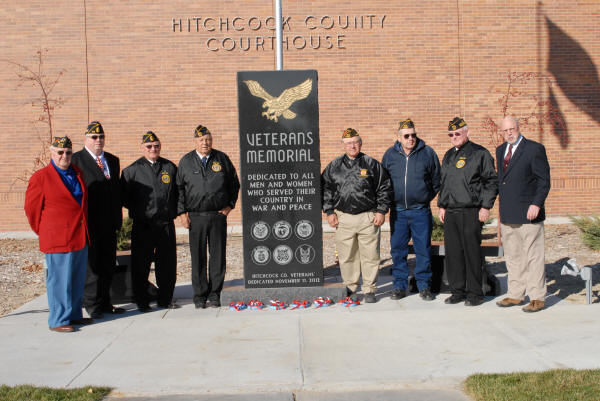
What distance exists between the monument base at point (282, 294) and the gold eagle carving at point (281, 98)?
6.32ft

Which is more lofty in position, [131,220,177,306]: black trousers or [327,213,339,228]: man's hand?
[327,213,339,228]: man's hand

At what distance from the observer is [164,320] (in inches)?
256

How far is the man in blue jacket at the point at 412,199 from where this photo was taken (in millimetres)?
7055

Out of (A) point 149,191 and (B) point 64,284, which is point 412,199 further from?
(B) point 64,284

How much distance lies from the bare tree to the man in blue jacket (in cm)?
978

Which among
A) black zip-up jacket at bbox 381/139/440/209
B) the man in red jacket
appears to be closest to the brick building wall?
black zip-up jacket at bbox 381/139/440/209

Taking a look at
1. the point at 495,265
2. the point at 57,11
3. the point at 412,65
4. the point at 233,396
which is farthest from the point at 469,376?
the point at 57,11

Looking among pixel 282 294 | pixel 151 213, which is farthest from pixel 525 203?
pixel 151 213

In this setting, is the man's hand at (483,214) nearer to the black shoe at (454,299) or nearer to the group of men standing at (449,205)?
the group of men standing at (449,205)

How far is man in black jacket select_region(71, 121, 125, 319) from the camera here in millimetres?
6625

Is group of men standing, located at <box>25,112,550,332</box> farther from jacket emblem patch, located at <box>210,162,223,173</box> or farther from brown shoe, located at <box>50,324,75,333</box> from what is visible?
brown shoe, located at <box>50,324,75,333</box>

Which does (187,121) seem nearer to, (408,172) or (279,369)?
(408,172)

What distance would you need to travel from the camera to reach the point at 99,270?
6.72 m

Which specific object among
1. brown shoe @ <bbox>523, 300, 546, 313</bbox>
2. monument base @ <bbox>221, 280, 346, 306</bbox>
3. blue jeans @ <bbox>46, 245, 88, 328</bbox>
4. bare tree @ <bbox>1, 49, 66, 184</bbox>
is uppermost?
bare tree @ <bbox>1, 49, 66, 184</bbox>
